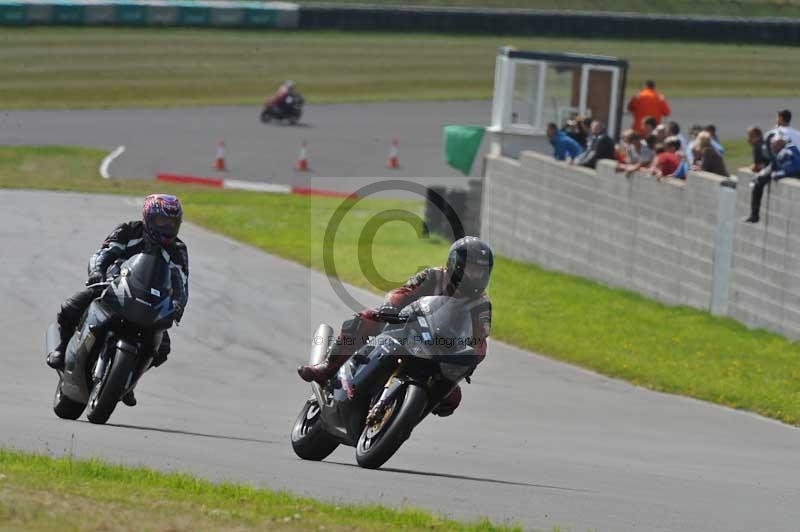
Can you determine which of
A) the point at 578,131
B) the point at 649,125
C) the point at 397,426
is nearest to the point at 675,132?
the point at 649,125

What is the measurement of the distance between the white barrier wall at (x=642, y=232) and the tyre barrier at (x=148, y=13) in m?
24.4

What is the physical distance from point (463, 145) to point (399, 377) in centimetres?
2095

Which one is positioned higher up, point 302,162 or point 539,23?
point 539,23

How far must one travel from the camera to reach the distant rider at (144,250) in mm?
10562

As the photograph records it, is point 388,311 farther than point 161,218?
No

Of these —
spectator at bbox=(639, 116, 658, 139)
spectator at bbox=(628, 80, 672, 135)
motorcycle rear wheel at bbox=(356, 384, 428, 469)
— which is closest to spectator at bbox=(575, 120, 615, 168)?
spectator at bbox=(639, 116, 658, 139)

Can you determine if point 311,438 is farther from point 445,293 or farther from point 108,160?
point 108,160

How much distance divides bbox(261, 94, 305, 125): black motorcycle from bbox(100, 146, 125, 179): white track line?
645cm

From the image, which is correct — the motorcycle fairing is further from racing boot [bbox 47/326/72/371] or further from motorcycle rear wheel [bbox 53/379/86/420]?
motorcycle rear wheel [bbox 53/379/86/420]

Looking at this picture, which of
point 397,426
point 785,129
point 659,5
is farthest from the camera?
point 659,5

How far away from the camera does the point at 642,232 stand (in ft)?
70.6

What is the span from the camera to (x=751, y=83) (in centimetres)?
4922

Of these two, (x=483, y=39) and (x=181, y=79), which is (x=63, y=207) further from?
(x=483, y=39)

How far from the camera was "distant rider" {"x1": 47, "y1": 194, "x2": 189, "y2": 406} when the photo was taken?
34.7ft
